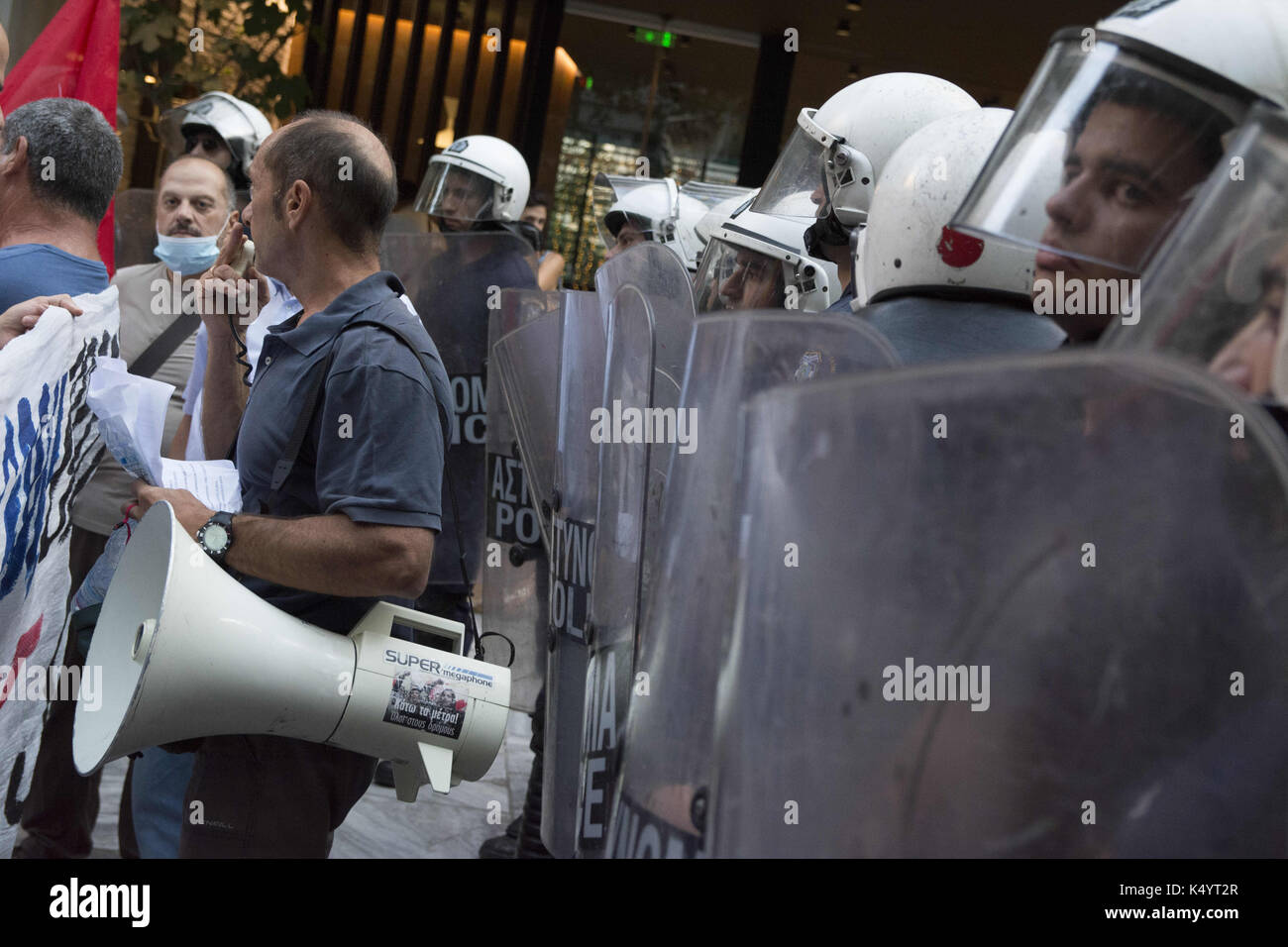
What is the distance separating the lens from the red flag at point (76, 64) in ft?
14.1

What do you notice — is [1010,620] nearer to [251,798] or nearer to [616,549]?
[616,549]

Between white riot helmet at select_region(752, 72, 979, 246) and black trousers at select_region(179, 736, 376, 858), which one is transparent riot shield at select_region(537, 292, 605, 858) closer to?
black trousers at select_region(179, 736, 376, 858)

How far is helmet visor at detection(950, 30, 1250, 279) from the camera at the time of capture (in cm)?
139

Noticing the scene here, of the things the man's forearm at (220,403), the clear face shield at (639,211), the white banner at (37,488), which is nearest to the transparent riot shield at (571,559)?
the man's forearm at (220,403)

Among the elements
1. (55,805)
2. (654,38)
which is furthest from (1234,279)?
(654,38)

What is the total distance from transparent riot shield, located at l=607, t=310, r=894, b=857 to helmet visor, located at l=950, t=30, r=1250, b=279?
45cm

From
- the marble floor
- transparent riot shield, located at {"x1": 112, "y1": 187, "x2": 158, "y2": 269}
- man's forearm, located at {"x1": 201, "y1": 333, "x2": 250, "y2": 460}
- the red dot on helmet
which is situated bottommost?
the marble floor

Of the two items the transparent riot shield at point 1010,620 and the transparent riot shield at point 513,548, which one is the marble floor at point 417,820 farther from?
the transparent riot shield at point 1010,620

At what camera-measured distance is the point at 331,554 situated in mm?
2039

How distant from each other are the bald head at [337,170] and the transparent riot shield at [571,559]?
39 cm

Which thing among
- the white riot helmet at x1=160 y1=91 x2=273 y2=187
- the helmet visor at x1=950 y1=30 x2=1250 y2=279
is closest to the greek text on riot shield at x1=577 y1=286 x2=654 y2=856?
the helmet visor at x1=950 y1=30 x2=1250 y2=279

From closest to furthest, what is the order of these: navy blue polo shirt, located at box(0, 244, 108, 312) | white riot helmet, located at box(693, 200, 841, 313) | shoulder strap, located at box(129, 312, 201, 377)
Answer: navy blue polo shirt, located at box(0, 244, 108, 312) < white riot helmet, located at box(693, 200, 841, 313) < shoulder strap, located at box(129, 312, 201, 377)

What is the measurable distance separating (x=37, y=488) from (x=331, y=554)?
71 centimetres

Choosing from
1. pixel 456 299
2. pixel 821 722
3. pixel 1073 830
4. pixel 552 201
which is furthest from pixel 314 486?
pixel 552 201
